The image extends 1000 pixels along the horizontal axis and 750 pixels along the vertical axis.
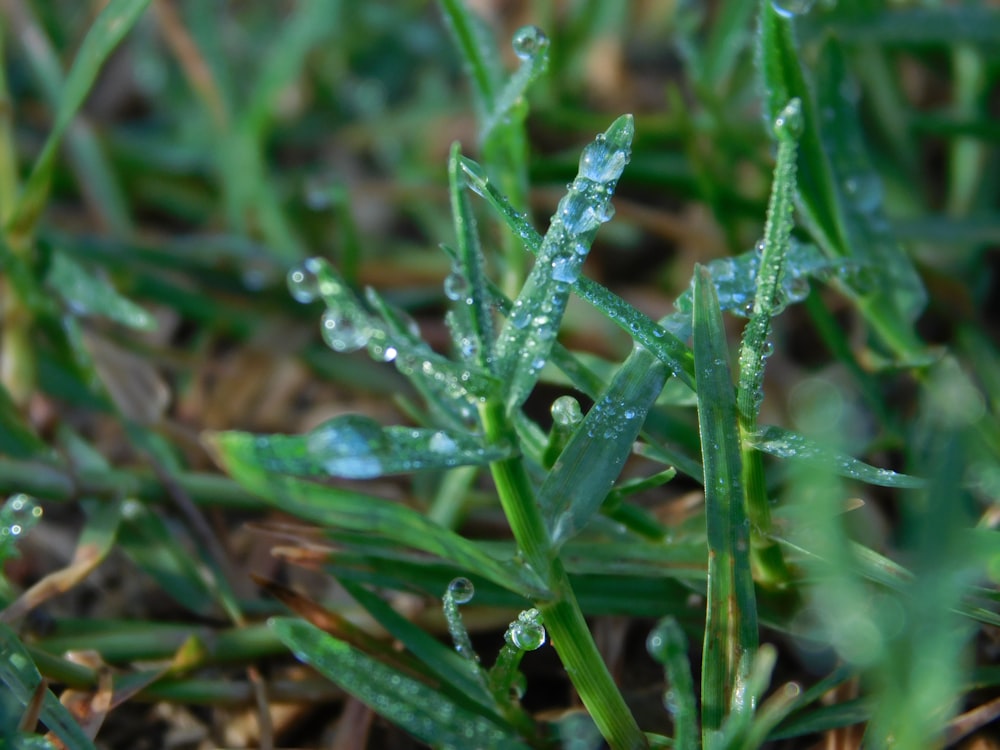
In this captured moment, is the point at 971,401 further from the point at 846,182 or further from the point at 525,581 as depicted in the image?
the point at 525,581

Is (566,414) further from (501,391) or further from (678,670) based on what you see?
A: (678,670)

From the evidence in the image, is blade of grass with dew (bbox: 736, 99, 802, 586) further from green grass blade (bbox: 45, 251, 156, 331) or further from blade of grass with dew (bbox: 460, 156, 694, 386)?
green grass blade (bbox: 45, 251, 156, 331)

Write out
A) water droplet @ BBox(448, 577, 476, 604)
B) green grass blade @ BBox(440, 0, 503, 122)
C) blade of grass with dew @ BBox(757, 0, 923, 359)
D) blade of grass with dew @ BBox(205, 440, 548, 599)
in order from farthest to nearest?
green grass blade @ BBox(440, 0, 503, 122) < blade of grass with dew @ BBox(757, 0, 923, 359) < water droplet @ BBox(448, 577, 476, 604) < blade of grass with dew @ BBox(205, 440, 548, 599)

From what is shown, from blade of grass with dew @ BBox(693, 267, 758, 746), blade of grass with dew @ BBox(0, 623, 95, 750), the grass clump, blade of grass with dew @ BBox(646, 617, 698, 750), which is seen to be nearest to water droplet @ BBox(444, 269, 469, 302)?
the grass clump

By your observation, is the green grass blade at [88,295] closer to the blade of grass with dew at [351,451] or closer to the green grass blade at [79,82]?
the green grass blade at [79,82]

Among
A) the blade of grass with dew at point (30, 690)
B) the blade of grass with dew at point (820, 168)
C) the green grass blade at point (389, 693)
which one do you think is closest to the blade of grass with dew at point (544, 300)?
the green grass blade at point (389, 693)

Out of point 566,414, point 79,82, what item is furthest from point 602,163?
point 79,82

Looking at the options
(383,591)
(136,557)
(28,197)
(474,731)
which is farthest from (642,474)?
(28,197)
